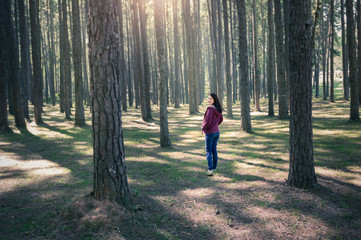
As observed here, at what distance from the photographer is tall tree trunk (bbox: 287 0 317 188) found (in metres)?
5.44

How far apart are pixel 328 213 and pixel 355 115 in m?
10.2

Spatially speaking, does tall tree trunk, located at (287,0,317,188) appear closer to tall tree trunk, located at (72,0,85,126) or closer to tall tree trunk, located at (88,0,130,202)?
tall tree trunk, located at (88,0,130,202)

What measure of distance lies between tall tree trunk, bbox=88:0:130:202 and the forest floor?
43 centimetres

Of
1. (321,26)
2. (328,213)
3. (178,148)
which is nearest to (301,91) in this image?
(328,213)

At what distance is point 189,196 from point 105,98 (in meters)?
2.86

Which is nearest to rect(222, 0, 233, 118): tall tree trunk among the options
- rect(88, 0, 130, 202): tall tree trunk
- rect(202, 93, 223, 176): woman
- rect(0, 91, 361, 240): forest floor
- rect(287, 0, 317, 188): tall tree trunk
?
rect(0, 91, 361, 240): forest floor

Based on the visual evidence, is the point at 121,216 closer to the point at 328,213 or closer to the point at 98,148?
the point at 98,148

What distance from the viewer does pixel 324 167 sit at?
280 inches

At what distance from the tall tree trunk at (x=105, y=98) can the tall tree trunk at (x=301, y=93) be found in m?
3.80

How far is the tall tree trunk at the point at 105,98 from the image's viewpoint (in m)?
4.57

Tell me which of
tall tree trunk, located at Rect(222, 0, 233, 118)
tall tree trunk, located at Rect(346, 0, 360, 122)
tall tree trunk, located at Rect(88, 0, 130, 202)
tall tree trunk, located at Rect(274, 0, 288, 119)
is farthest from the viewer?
tall tree trunk, located at Rect(222, 0, 233, 118)

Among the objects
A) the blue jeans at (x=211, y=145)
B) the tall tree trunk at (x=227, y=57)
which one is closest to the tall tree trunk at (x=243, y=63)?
the tall tree trunk at (x=227, y=57)

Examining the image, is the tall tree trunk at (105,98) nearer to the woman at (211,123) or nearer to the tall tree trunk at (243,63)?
the woman at (211,123)

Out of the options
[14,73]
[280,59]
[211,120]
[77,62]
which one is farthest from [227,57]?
[14,73]
